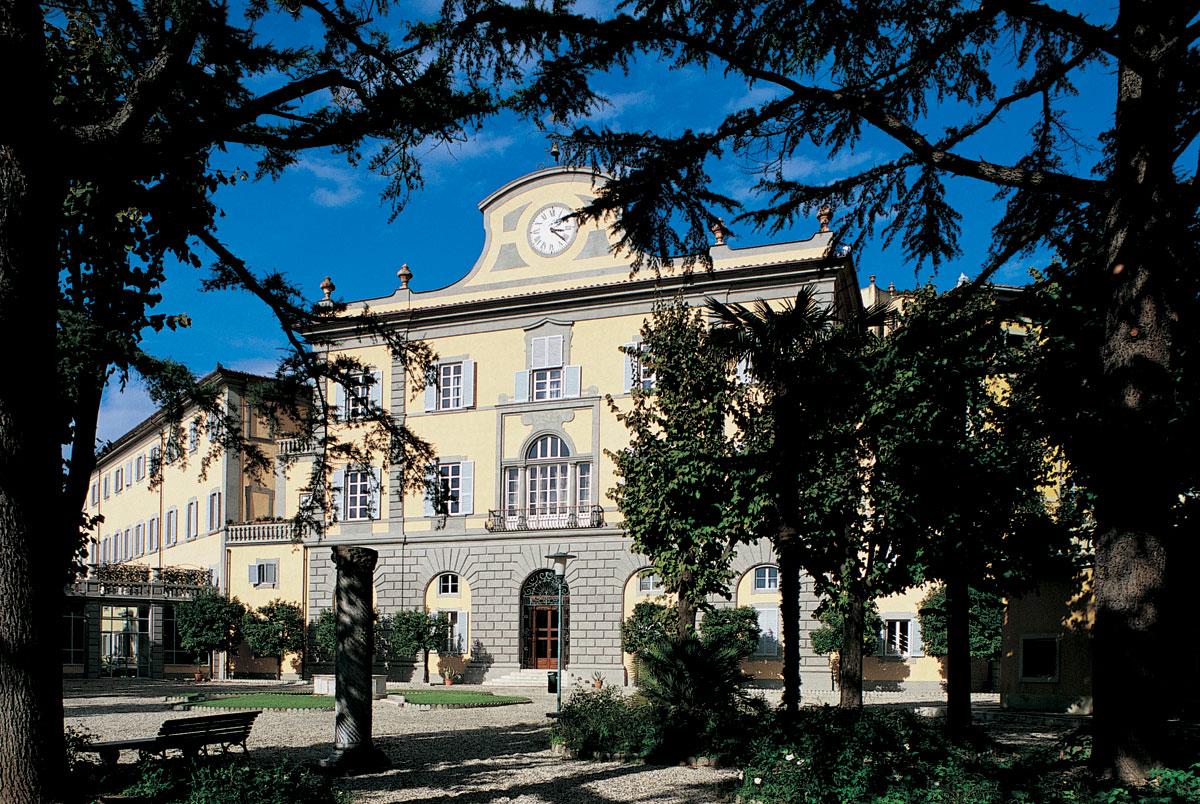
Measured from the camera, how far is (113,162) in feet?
21.7

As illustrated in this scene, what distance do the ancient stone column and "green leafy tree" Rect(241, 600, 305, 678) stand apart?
23474 millimetres

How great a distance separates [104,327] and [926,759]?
8.29 m

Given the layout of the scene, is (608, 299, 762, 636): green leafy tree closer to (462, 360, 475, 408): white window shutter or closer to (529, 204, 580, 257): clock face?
(529, 204, 580, 257): clock face

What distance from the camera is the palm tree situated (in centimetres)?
1215

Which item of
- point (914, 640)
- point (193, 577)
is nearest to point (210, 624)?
point (193, 577)

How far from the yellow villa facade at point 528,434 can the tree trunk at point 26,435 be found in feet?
83.4

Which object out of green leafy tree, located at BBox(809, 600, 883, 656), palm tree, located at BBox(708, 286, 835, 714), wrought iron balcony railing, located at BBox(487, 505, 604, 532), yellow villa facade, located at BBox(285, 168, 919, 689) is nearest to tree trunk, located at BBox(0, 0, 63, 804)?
palm tree, located at BBox(708, 286, 835, 714)

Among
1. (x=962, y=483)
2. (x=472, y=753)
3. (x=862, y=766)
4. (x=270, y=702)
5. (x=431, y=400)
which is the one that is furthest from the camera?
(x=431, y=400)

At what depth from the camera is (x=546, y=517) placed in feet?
111

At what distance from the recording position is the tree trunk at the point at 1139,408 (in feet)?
23.2

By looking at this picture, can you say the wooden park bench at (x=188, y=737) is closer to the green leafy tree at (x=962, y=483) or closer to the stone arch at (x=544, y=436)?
the green leafy tree at (x=962, y=483)

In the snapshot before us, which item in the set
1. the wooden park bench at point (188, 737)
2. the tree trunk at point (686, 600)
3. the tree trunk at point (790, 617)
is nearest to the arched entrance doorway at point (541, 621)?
the tree trunk at point (686, 600)

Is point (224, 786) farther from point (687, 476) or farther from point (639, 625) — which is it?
point (639, 625)

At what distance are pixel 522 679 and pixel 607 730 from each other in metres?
19.7
